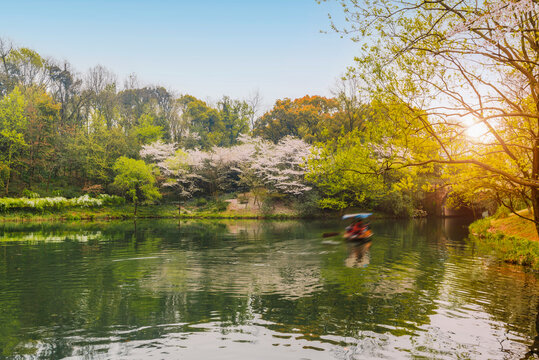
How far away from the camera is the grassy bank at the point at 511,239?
16.3m

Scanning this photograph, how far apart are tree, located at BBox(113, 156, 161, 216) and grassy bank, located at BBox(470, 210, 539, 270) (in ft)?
105

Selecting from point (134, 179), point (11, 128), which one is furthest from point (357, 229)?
point (11, 128)

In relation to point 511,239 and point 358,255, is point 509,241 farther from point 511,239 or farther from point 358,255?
point 358,255

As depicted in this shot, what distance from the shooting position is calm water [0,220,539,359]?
22.7ft

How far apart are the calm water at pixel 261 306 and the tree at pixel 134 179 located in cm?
2559

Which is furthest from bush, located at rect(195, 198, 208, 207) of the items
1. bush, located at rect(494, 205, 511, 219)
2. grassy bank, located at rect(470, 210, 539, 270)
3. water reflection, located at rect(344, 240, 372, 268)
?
bush, located at rect(494, 205, 511, 219)

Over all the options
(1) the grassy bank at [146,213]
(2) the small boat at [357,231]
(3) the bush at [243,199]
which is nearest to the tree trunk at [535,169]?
(2) the small boat at [357,231]

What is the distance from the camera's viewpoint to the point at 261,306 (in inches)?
371

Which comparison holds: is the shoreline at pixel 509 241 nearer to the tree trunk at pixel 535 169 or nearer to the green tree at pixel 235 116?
the tree trunk at pixel 535 169

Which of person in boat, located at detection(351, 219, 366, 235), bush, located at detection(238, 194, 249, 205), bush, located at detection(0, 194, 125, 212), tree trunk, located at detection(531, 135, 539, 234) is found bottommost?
person in boat, located at detection(351, 219, 366, 235)

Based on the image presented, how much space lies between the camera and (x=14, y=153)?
44.3 meters

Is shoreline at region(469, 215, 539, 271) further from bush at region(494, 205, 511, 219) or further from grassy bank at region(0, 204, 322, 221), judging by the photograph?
grassy bank at region(0, 204, 322, 221)

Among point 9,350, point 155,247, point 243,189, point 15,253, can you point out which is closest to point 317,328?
point 9,350

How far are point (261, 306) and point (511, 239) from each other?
17.6 m
